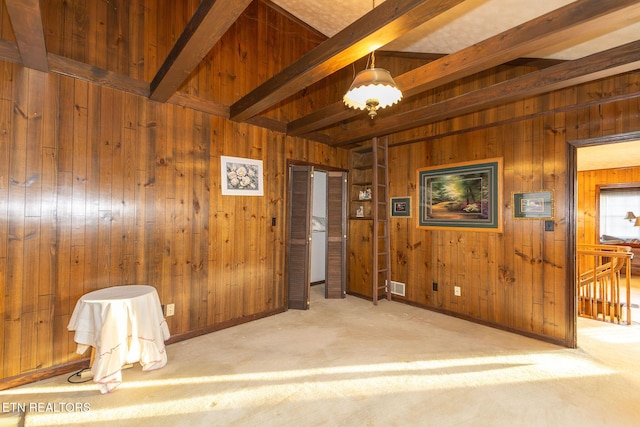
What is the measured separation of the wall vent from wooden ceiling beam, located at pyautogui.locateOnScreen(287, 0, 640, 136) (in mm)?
2963

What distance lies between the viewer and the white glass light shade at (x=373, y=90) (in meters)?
2.00

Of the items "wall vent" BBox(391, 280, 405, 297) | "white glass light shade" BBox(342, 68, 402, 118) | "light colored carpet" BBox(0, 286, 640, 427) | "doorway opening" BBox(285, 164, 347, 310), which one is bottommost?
"light colored carpet" BBox(0, 286, 640, 427)

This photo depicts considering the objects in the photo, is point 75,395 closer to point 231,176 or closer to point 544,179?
point 231,176

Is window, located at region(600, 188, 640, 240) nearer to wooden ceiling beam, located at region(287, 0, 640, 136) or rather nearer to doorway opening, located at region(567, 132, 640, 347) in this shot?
doorway opening, located at region(567, 132, 640, 347)

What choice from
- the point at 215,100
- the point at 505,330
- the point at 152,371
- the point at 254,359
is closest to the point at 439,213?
the point at 505,330

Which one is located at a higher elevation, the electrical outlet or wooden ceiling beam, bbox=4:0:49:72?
wooden ceiling beam, bbox=4:0:49:72

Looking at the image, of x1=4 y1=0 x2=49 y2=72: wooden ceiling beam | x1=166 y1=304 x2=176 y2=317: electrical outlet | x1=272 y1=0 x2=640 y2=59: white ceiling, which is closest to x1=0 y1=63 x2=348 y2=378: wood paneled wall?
x1=166 y1=304 x2=176 y2=317: electrical outlet

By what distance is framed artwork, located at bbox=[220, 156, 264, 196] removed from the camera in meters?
3.46

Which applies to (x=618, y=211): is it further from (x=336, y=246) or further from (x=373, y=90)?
(x=373, y=90)

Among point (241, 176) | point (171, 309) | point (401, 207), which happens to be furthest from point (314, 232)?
point (171, 309)

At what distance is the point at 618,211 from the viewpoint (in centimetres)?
718

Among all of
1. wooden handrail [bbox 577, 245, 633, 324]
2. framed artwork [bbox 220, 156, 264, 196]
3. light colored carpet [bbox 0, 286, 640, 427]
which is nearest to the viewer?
light colored carpet [bbox 0, 286, 640, 427]

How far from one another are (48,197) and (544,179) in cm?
479

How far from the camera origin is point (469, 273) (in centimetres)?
381
